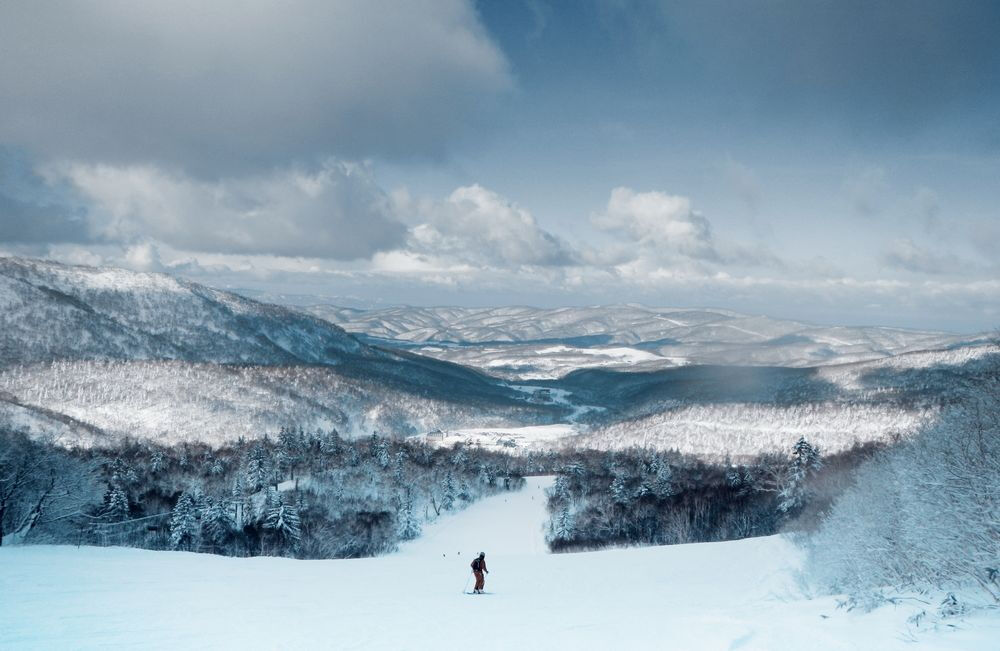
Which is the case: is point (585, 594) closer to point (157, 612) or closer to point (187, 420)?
point (157, 612)

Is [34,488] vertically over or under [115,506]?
over

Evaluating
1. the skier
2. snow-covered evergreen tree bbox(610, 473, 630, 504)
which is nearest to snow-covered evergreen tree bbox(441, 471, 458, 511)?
snow-covered evergreen tree bbox(610, 473, 630, 504)

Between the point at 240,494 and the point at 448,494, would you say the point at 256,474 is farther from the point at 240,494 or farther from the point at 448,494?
the point at 448,494

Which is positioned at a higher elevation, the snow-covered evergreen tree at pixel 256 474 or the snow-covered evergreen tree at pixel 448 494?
the snow-covered evergreen tree at pixel 256 474

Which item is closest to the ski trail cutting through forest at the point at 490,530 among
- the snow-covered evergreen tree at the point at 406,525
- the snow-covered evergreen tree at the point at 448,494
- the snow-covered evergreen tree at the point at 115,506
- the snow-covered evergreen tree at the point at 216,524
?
the snow-covered evergreen tree at the point at 406,525

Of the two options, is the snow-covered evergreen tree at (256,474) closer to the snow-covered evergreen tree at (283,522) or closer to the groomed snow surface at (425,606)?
the snow-covered evergreen tree at (283,522)

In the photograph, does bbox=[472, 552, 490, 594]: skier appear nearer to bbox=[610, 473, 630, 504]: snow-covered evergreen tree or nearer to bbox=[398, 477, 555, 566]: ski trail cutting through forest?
bbox=[398, 477, 555, 566]: ski trail cutting through forest

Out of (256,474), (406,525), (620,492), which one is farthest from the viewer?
(256,474)

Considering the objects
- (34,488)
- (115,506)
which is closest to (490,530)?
(115,506)

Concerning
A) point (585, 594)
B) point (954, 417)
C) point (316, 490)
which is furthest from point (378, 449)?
point (954, 417)

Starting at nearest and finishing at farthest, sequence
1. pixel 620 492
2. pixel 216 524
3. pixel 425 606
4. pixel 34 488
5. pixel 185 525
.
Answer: pixel 425 606, pixel 34 488, pixel 185 525, pixel 216 524, pixel 620 492
